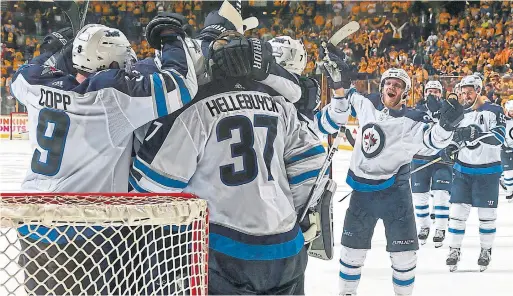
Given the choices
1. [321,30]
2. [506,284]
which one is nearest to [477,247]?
[506,284]

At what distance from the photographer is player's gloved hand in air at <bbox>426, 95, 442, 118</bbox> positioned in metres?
4.07

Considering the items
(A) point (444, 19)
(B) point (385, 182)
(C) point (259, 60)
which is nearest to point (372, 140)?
(B) point (385, 182)

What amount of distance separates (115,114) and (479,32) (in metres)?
10.1

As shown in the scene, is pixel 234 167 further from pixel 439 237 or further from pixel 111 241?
pixel 439 237

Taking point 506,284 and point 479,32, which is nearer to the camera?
point 506,284

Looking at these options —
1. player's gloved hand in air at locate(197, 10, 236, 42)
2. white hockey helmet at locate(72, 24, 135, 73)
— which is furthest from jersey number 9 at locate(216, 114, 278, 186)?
player's gloved hand in air at locate(197, 10, 236, 42)

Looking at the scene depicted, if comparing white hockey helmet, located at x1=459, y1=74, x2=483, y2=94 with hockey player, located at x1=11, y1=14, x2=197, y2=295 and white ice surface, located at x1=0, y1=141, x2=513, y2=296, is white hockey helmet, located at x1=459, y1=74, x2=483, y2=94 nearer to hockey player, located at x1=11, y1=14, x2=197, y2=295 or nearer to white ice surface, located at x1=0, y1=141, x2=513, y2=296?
white ice surface, located at x1=0, y1=141, x2=513, y2=296

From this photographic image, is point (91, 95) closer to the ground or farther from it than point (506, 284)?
farther from it

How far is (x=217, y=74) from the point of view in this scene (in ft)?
4.91

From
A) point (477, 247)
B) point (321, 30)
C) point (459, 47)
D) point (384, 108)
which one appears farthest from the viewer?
point (321, 30)

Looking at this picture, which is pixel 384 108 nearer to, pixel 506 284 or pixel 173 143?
pixel 506 284

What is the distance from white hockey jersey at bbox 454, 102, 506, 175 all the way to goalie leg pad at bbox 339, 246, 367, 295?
4.26ft

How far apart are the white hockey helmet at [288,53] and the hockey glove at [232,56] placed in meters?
0.72

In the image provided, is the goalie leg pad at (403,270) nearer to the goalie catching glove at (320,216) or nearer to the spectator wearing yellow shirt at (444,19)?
the goalie catching glove at (320,216)
